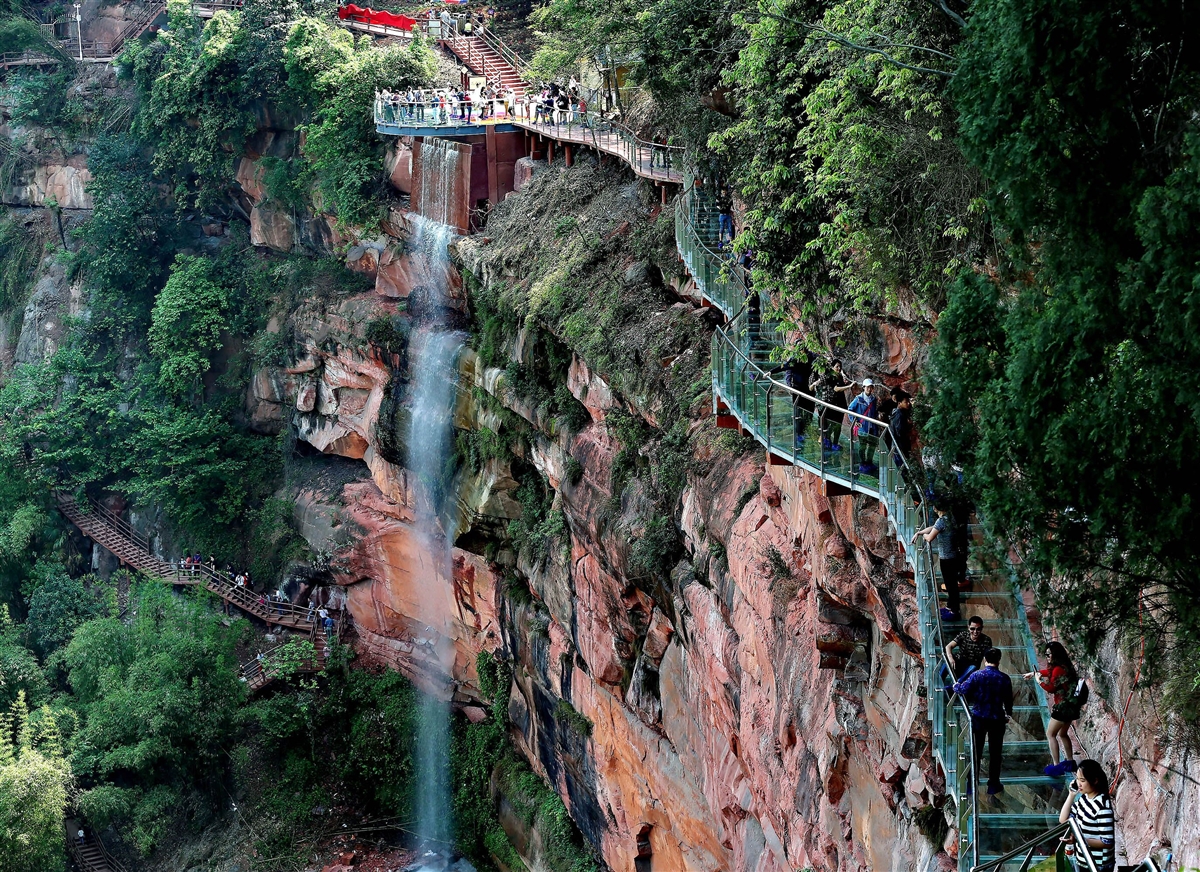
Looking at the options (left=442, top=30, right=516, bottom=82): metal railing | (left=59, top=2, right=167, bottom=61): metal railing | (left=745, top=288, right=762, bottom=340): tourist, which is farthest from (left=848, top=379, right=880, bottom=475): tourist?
(left=59, top=2, right=167, bottom=61): metal railing

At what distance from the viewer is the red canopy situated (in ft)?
139

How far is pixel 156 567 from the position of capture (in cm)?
4072

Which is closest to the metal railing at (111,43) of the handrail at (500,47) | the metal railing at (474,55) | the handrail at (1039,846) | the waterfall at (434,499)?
the metal railing at (474,55)

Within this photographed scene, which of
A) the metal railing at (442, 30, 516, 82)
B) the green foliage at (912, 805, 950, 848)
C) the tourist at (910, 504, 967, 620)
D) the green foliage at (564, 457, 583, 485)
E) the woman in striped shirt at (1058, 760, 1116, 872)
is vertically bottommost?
the green foliage at (912, 805, 950, 848)

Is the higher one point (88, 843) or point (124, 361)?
point (124, 361)

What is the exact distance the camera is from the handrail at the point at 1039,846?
8797 mm

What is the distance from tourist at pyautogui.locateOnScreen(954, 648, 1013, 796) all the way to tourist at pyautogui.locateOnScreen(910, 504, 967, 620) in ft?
4.42

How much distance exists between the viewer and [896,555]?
14.3m

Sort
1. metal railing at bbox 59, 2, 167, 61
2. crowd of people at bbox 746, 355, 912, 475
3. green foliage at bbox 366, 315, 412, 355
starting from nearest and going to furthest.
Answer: crowd of people at bbox 746, 355, 912, 475 < green foliage at bbox 366, 315, 412, 355 < metal railing at bbox 59, 2, 167, 61

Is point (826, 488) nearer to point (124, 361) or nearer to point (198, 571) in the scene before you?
point (198, 571)

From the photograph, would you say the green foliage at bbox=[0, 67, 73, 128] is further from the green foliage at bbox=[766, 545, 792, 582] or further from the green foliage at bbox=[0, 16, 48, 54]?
the green foliage at bbox=[766, 545, 792, 582]

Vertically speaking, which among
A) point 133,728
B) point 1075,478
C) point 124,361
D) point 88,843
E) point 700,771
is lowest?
point 88,843

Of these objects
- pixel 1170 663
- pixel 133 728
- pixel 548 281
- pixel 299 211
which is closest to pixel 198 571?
pixel 133 728

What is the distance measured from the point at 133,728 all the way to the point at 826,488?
23.8 m
